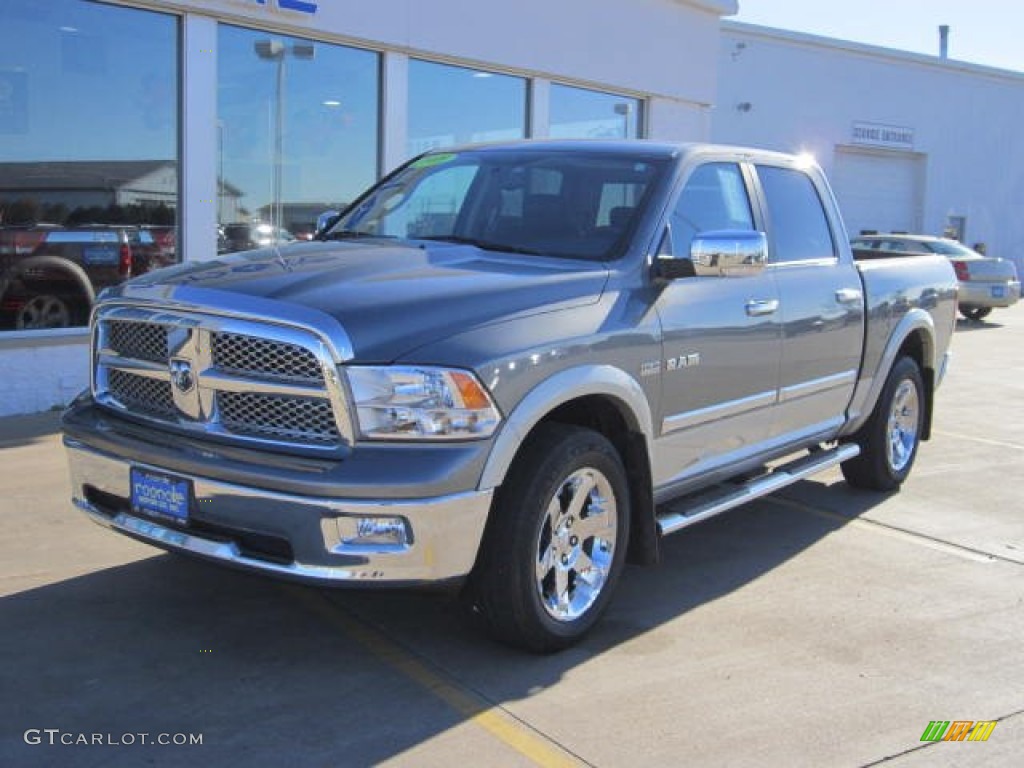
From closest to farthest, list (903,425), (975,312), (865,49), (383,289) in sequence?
(383,289) < (903,425) < (975,312) < (865,49)

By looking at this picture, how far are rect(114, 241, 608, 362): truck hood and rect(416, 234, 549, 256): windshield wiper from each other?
80mm

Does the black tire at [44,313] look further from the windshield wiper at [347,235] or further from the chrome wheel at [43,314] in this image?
the windshield wiper at [347,235]

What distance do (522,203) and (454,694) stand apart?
2.29 meters

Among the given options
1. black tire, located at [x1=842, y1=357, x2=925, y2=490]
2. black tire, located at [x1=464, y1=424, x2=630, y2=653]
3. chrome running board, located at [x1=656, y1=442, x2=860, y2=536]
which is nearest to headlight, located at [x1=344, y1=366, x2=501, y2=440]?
black tire, located at [x1=464, y1=424, x2=630, y2=653]

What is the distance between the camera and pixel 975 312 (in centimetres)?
2131

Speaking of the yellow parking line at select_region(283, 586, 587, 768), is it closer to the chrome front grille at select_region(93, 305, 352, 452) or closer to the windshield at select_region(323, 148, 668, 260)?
the chrome front grille at select_region(93, 305, 352, 452)

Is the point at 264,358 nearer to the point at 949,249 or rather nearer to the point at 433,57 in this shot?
the point at 433,57

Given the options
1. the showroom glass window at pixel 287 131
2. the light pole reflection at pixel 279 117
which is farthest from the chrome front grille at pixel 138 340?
the light pole reflection at pixel 279 117

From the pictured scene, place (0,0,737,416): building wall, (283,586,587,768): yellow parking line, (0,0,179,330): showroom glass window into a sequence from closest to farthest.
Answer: (283,586,587,768): yellow parking line → (0,0,179,330): showroom glass window → (0,0,737,416): building wall

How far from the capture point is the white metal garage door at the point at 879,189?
28.0 m

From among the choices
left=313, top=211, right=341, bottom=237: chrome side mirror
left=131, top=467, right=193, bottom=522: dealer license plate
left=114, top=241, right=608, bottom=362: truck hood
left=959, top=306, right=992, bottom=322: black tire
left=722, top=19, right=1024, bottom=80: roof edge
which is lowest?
left=959, top=306, right=992, bottom=322: black tire

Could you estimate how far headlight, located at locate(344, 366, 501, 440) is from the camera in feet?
11.7

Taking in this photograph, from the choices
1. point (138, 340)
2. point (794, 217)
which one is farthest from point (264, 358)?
point (794, 217)

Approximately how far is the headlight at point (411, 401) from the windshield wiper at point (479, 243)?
121 cm
